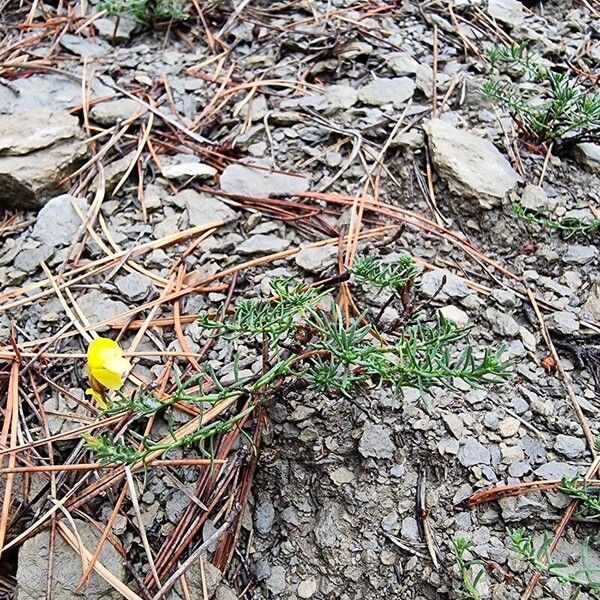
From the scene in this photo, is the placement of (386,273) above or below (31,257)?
above

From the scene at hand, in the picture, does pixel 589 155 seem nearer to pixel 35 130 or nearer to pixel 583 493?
pixel 583 493

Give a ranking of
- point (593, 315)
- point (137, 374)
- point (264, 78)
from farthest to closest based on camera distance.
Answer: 1. point (264, 78)
2. point (593, 315)
3. point (137, 374)

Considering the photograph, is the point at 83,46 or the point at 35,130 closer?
the point at 35,130

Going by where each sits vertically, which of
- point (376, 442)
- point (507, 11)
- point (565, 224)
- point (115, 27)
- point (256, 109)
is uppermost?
point (507, 11)

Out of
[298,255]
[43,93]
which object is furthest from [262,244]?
[43,93]

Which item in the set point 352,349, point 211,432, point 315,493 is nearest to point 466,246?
point 352,349

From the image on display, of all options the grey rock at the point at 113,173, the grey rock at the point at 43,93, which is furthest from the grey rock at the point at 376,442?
the grey rock at the point at 43,93

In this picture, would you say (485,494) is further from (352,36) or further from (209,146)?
(352,36)
